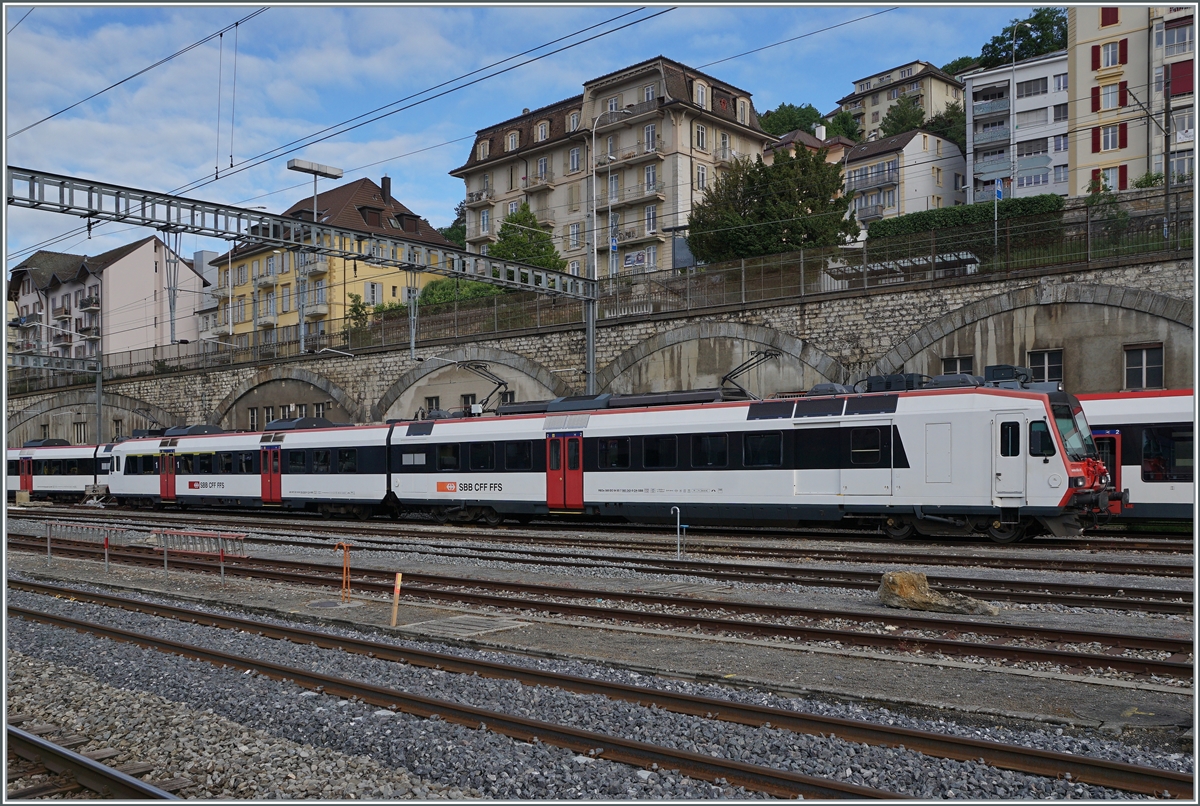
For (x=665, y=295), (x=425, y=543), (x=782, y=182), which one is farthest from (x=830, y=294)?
(x=425, y=543)

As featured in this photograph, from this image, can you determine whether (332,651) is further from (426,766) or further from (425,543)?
(425,543)

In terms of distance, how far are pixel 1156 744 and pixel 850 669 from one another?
270cm

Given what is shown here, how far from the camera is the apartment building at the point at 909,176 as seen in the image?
7131 centimetres

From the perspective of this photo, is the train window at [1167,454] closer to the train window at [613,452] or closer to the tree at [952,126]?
the train window at [613,452]

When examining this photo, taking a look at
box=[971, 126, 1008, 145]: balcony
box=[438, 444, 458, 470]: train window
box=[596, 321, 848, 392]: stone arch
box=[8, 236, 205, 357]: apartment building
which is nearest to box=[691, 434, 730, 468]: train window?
box=[438, 444, 458, 470]: train window

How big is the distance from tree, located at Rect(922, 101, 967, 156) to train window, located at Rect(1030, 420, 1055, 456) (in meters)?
60.9

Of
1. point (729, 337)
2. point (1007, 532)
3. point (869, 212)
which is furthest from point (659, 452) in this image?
point (869, 212)

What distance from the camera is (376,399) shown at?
1706 inches

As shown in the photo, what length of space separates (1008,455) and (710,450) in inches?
242

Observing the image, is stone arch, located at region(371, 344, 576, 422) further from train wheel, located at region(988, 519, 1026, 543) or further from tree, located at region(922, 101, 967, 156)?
tree, located at region(922, 101, 967, 156)

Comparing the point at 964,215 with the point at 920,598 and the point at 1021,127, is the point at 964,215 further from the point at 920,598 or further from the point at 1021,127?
the point at 920,598

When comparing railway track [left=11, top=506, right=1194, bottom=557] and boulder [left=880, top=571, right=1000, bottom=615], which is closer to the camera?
boulder [left=880, top=571, right=1000, bottom=615]

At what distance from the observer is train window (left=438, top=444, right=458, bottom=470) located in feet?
82.0

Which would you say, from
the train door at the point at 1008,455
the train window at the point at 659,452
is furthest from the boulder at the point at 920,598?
the train window at the point at 659,452
